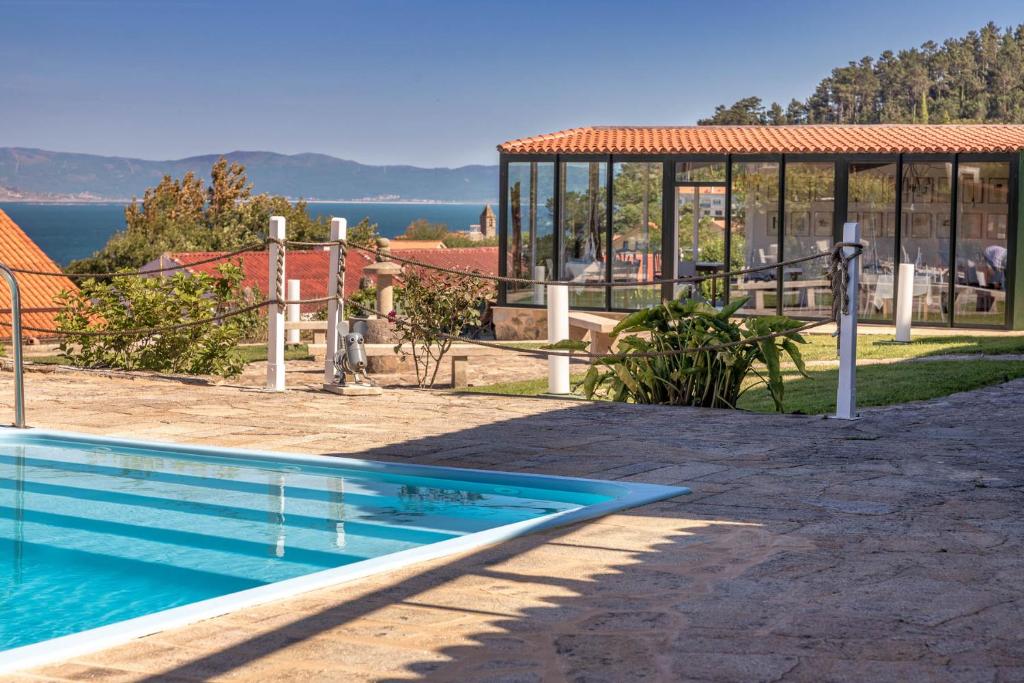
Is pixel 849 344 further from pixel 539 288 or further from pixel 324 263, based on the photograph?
pixel 324 263

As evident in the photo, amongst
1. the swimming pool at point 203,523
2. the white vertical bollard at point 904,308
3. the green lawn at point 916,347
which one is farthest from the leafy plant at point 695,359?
the white vertical bollard at point 904,308

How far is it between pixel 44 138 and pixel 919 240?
649 ft

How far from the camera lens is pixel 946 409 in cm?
945

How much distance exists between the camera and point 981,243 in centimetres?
1888

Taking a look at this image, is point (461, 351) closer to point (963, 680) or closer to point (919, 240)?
point (919, 240)

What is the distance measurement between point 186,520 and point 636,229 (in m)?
15.2

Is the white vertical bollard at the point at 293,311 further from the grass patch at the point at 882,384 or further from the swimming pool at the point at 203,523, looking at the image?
the swimming pool at the point at 203,523

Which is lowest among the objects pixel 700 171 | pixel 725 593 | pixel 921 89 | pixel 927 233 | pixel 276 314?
pixel 725 593

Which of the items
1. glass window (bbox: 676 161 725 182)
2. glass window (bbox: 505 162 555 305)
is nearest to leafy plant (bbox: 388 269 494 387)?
glass window (bbox: 505 162 555 305)

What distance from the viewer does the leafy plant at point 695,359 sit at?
9398 mm

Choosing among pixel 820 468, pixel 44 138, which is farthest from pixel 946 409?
pixel 44 138

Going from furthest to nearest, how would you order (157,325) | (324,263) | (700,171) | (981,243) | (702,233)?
(324,263) < (702,233) < (700,171) < (981,243) < (157,325)

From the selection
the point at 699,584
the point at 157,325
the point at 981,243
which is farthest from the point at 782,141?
the point at 699,584

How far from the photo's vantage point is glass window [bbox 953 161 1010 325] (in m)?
18.7
